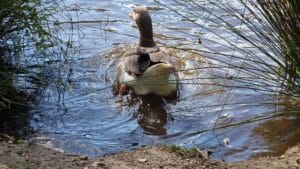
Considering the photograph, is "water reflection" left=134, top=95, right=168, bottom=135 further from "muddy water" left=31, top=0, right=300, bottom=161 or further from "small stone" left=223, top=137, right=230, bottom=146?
"small stone" left=223, top=137, right=230, bottom=146

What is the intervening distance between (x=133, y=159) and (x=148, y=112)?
1.77 meters

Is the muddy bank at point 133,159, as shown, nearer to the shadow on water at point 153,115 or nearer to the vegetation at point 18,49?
the vegetation at point 18,49

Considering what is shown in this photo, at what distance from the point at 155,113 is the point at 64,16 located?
258cm

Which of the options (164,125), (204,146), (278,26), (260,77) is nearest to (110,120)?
(164,125)

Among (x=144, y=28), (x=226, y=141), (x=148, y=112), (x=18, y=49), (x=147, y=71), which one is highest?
(x=18, y=49)

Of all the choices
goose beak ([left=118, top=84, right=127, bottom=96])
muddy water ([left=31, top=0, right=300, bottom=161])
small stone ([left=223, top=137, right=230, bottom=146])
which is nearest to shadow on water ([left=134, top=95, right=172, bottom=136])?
muddy water ([left=31, top=0, right=300, bottom=161])

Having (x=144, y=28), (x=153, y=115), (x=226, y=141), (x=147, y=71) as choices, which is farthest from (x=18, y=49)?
(x=144, y=28)

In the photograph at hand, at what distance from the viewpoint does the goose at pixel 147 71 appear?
22.8ft

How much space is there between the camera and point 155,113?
7.01m

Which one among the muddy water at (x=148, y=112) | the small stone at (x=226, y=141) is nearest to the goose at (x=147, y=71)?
the muddy water at (x=148, y=112)

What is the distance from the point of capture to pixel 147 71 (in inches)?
280

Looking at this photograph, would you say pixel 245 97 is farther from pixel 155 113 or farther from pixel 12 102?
pixel 12 102

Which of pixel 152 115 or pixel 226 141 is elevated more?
pixel 226 141

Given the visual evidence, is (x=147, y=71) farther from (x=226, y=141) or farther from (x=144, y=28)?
(x=226, y=141)
